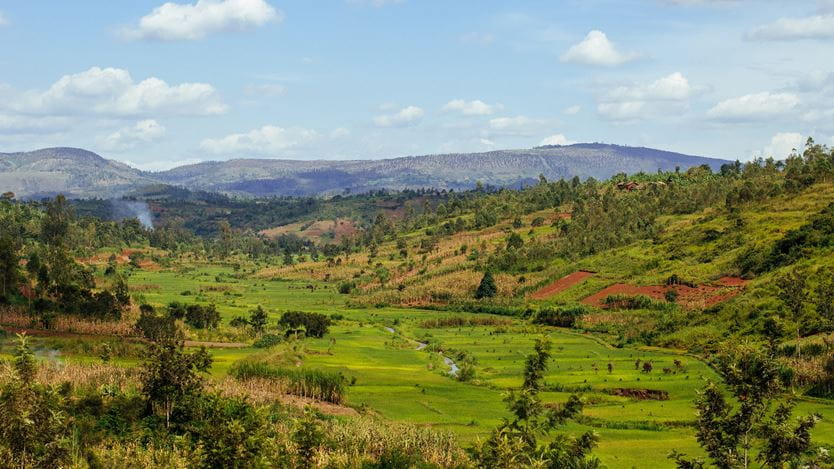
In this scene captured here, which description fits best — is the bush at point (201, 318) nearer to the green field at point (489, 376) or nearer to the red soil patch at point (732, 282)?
the green field at point (489, 376)

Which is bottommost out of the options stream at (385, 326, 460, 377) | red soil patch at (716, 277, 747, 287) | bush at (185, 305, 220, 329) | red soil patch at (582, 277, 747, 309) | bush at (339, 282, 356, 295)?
bush at (339, 282, 356, 295)

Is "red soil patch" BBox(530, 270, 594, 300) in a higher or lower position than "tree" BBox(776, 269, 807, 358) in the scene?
lower

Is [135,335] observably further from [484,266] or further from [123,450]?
[484,266]

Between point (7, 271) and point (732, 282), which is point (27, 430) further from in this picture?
point (732, 282)

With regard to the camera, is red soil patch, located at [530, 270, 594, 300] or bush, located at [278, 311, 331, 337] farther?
red soil patch, located at [530, 270, 594, 300]

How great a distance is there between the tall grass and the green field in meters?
1.60

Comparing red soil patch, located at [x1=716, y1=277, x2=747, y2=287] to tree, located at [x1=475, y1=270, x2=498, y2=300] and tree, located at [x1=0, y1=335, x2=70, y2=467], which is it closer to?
tree, located at [x1=475, y1=270, x2=498, y2=300]

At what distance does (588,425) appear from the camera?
5000cm

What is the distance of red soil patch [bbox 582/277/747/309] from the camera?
3561 inches

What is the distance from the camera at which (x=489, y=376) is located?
68.5m

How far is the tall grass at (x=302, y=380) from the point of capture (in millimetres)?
54062

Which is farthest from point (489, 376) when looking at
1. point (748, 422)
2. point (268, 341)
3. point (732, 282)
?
point (748, 422)

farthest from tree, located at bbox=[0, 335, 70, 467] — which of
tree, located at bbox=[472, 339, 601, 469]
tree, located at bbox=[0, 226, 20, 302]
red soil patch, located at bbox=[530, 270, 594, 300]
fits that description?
red soil patch, located at bbox=[530, 270, 594, 300]

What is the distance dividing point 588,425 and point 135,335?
44.0 meters
